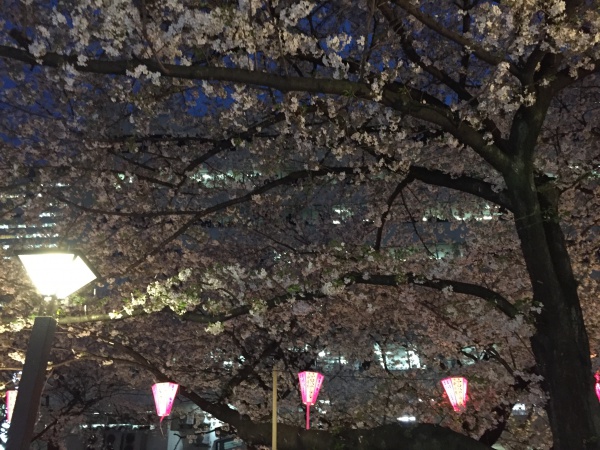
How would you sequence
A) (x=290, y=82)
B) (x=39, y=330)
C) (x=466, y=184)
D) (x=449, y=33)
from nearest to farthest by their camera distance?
(x=39, y=330), (x=290, y=82), (x=449, y=33), (x=466, y=184)

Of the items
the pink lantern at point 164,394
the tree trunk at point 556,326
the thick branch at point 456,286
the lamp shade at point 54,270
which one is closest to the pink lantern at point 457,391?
the thick branch at point 456,286

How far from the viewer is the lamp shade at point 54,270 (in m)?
4.29

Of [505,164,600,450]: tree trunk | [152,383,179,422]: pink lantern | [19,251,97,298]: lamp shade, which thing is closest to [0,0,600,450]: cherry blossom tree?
[505,164,600,450]: tree trunk

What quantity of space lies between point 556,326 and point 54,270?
495 centimetres

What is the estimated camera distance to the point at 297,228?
15594 mm

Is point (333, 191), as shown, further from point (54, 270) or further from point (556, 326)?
point (54, 270)

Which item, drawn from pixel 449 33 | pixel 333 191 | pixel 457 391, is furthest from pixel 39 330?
pixel 333 191

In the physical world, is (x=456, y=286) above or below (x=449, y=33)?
below

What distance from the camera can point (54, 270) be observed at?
4.32 meters

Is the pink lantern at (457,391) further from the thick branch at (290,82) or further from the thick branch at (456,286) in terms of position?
the thick branch at (290,82)

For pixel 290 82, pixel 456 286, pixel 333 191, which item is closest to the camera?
pixel 290 82

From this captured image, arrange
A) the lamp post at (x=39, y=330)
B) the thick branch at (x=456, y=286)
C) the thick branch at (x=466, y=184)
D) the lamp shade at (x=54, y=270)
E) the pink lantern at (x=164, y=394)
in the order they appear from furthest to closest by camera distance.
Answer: the pink lantern at (x=164, y=394) < the thick branch at (x=466, y=184) < the thick branch at (x=456, y=286) < the lamp shade at (x=54, y=270) < the lamp post at (x=39, y=330)

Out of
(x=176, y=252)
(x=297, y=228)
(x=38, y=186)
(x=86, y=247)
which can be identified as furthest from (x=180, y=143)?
(x=297, y=228)

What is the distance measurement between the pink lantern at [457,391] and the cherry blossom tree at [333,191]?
2.66ft
